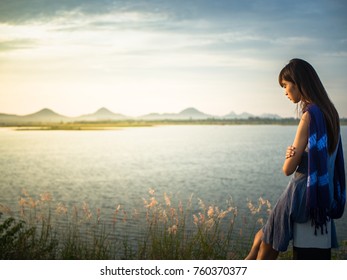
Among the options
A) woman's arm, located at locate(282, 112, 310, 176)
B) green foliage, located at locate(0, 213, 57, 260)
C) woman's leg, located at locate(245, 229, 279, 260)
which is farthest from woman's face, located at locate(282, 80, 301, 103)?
green foliage, located at locate(0, 213, 57, 260)

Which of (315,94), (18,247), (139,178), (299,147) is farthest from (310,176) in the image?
Result: (139,178)

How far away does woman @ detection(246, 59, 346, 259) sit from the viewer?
227cm

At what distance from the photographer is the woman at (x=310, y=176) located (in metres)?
2.27

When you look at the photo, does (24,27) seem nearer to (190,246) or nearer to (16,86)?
(190,246)

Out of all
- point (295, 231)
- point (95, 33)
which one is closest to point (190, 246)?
point (295, 231)

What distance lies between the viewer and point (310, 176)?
7.47ft

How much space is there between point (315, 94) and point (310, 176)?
0.40m

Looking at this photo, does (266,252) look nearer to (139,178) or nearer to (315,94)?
(315,94)

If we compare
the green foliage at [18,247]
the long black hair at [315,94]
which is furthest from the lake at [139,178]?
the long black hair at [315,94]

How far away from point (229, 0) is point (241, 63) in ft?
29.1

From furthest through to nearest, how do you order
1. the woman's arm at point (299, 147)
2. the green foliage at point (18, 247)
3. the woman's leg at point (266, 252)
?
the green foliage at point (18, 247), the woman's leg at point (266, 252), the woman's arm at point (299, 147)

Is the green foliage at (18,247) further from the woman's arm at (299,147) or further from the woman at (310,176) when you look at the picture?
the woman's arm at (299,147)

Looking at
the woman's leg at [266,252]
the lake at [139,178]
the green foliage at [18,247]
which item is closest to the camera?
the woman's leg at [266,252]
